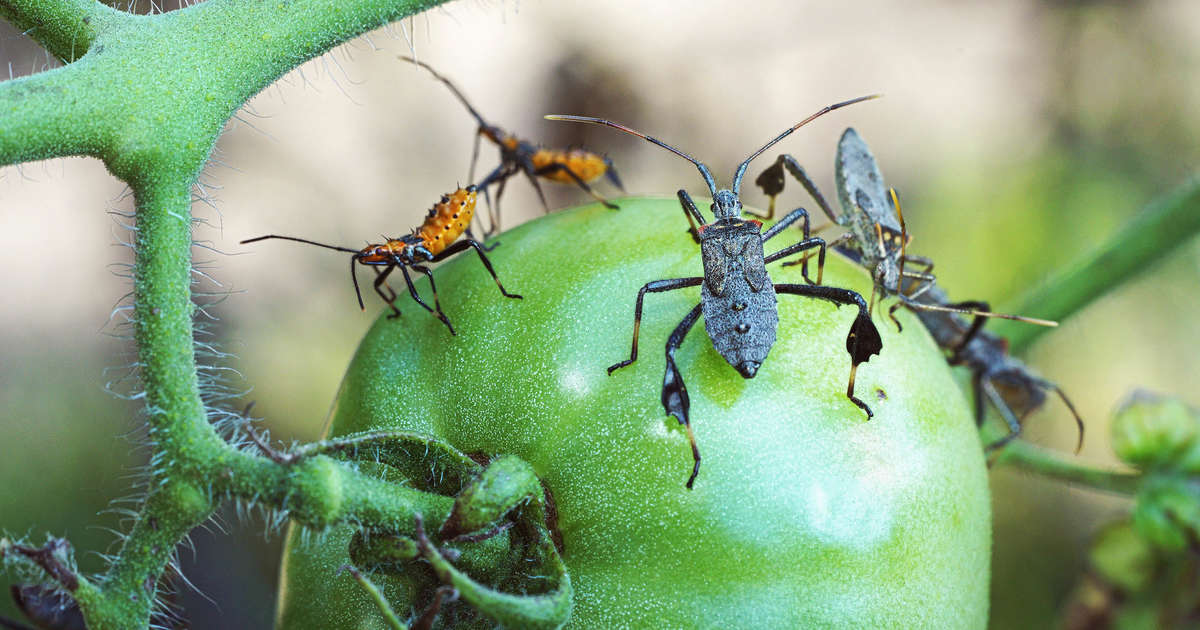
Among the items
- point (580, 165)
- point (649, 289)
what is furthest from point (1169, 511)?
point (580, 165)

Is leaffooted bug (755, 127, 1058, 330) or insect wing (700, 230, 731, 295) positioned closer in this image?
insect wing (700, 230, 731, 295)

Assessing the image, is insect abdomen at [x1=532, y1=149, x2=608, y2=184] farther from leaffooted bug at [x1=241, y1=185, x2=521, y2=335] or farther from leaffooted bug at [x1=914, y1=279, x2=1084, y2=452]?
leaffooted bug at [x1=914, y1=279, x2=1084, y2=452]

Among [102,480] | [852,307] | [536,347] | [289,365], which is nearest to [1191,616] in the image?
[852,307]

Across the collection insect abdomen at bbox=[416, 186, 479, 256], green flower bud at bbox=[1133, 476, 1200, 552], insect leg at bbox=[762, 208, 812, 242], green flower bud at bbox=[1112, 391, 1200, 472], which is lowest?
green flower bud at bbox=[1133, 476, 1200, 552]

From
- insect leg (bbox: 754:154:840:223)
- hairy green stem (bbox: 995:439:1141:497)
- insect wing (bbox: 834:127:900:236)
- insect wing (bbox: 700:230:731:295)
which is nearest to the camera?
insect wing (bbox: 700:230:731:295)

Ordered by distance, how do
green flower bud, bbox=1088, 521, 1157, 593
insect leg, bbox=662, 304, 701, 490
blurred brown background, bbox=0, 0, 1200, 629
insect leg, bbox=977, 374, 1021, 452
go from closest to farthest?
insect leg, bbox=662, 304, 701, 490 < insect leg, bbox=977, 374, 1021, 452 < green flower bud, bbox=1088, 521, 1157, 593 < blurred brown background, bbox=0, 0, 1200, 629

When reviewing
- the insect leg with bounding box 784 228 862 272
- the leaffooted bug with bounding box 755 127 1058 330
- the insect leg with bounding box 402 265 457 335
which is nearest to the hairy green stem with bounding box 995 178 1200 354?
the leaffooted bug with bounding box 755 127 1058 330

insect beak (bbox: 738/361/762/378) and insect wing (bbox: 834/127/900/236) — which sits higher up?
insect wing (bbox: 834/127/900/236)
